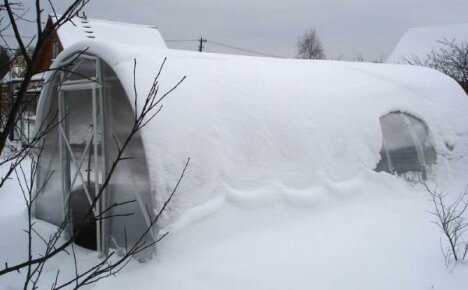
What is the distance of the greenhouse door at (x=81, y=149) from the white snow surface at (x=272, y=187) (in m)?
0.53

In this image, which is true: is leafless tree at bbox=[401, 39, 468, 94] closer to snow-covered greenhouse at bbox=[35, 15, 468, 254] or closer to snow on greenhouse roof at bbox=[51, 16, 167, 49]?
snow-covered greenhouse at bbox=[35, 15, 468, 254]

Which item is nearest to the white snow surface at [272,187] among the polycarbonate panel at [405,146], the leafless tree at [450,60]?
the polycarbonate panel at [405,146]

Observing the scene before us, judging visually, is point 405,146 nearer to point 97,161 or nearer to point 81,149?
point 97,161

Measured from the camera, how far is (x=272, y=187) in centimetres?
580

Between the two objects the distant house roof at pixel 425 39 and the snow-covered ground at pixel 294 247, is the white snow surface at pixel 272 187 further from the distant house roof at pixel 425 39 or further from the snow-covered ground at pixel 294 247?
the distant house roof at pixel 425 39

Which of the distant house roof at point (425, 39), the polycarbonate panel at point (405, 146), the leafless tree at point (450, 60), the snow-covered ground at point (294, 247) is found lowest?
the snow-covered ground at point (294, 247)

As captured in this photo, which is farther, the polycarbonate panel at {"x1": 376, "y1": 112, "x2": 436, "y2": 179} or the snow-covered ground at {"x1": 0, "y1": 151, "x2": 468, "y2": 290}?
the polycarbonate panel at {"x1": 376, "y1": 112, "x2": 436, "y2": 179}

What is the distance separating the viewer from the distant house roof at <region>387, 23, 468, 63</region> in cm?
2512

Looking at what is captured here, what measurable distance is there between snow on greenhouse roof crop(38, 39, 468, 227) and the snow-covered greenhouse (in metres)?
0.02

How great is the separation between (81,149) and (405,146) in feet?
19.1

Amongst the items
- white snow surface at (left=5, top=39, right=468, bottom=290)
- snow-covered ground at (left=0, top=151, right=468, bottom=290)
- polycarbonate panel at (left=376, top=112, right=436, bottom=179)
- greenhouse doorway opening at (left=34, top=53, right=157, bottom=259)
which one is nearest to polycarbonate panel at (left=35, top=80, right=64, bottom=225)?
greenhouse doorway opening at (left=34, top=53, right=157, bottom=259)

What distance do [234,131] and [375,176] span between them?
2804mm

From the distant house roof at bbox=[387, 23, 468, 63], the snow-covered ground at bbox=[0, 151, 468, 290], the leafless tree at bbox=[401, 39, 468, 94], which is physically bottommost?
the snow-covered ground at bbox=[0, 151, 468, 290]

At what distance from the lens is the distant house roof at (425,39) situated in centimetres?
2512
